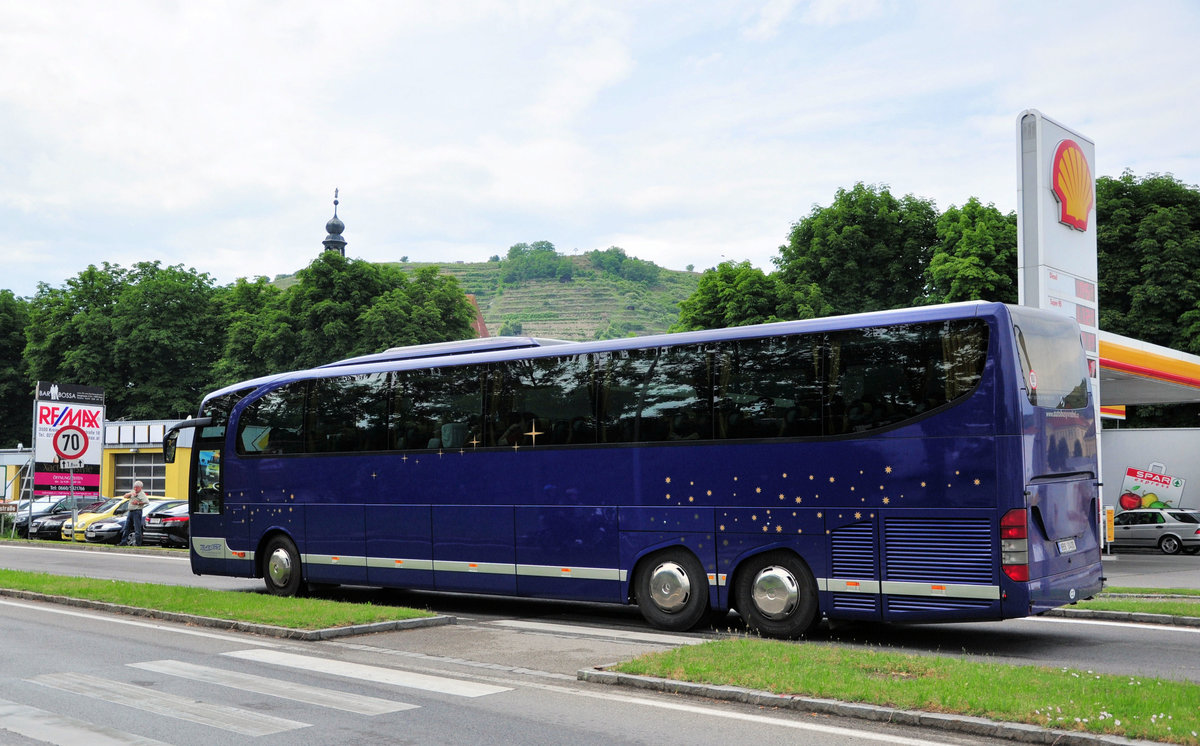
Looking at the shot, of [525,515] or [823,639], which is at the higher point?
[525,515]

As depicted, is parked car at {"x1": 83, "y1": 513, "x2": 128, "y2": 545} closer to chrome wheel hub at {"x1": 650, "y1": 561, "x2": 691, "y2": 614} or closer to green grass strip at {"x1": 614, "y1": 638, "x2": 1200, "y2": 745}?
chrome wheel hub at {"x1": 650, "y1": 561, "x2": 691, "y2": 614}

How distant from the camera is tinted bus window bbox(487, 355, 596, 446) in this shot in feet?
44.6

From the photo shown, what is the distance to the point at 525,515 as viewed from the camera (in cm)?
1402

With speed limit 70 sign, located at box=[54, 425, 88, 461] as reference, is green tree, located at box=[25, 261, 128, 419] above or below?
above

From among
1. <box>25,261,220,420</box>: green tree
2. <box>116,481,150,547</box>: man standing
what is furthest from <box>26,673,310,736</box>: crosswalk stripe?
<box>25,261,220,420</box>: green tree

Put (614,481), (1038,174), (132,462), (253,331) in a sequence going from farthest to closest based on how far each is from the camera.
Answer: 1. (253,331)
2. (132,462)
3. (1038,174)
4. (614,481)

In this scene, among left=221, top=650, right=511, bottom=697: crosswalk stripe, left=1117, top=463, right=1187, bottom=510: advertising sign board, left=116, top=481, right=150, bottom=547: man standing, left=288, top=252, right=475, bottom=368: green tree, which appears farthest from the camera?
left=288, top=252, right=475, bottom=368: green tree

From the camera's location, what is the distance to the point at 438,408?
15.1 m

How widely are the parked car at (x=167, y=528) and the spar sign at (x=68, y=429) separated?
439 centimetres

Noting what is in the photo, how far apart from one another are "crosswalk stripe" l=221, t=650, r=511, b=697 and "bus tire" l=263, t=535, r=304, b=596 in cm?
567

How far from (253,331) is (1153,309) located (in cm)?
4575

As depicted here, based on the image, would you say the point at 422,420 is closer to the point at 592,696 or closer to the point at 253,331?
the point at 592,696

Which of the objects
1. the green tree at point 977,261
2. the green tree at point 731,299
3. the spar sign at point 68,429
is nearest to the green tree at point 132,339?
the spar sign at point 68,429

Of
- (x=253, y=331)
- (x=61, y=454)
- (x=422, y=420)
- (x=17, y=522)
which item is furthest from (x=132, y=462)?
(x=422, y=420)
